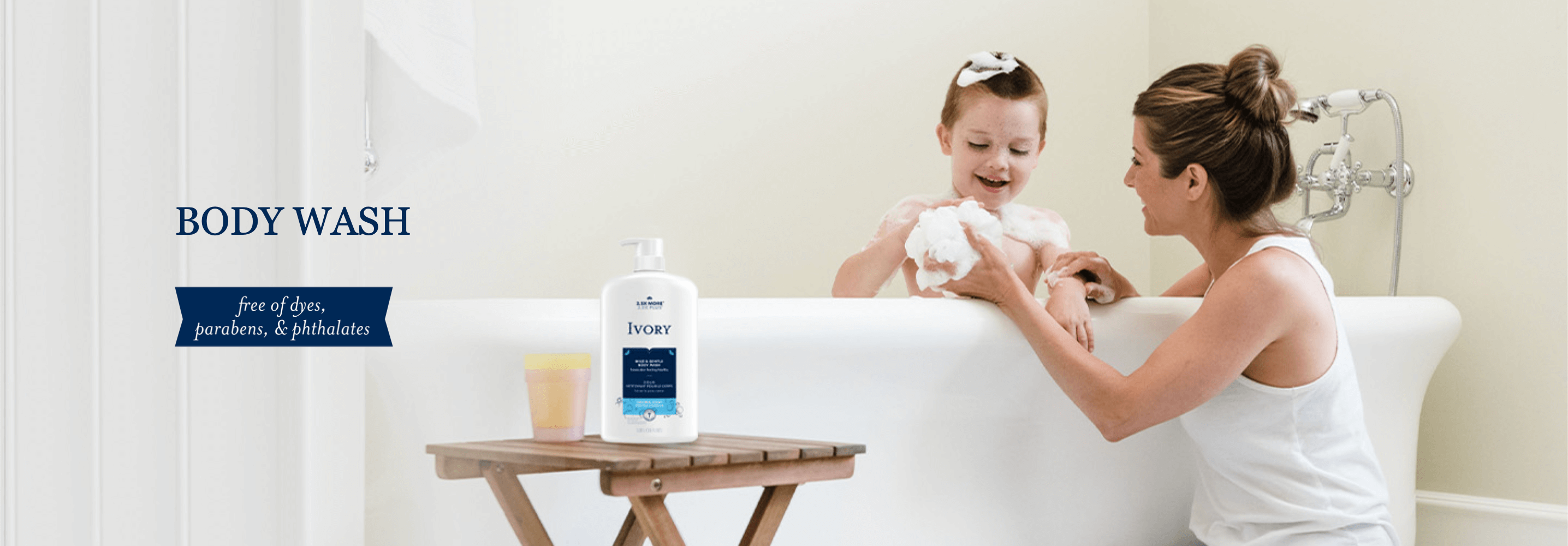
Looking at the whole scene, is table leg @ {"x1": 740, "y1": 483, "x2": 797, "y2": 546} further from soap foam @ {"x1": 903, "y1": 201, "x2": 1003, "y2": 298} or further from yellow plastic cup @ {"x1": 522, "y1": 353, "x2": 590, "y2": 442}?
soap foam @ {"x1": 903, "y1": 201, "x2": 1003, "y2": 298}

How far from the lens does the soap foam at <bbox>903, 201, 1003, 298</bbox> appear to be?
1.41 m

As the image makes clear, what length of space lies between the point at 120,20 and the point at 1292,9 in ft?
7.04

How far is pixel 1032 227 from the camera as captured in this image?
6.01 feet

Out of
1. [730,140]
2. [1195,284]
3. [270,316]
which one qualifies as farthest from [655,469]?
[730,140]

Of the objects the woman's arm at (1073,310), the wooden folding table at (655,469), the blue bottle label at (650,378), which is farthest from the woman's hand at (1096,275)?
the blue bottle label at (650,378)

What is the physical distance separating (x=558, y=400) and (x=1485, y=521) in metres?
1.68

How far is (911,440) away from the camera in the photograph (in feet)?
4.36

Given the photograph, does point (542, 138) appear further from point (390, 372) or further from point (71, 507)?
point (71, 507)

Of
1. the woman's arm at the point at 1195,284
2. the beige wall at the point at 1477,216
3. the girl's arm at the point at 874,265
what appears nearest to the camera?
the woman's arm at the point at 1195,284

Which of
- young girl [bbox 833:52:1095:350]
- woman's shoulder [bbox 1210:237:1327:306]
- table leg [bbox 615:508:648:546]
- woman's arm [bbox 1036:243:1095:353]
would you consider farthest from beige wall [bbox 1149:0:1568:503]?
table leg [bbox 615:508:648:546]

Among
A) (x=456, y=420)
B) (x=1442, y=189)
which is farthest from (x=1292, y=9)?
(x=456, y=420)

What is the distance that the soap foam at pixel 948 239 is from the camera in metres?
1.41

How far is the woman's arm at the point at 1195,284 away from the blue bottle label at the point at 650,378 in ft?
2.93

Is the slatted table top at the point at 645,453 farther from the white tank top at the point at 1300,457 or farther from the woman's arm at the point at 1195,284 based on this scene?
the woman's arm at the point at 1195,284
